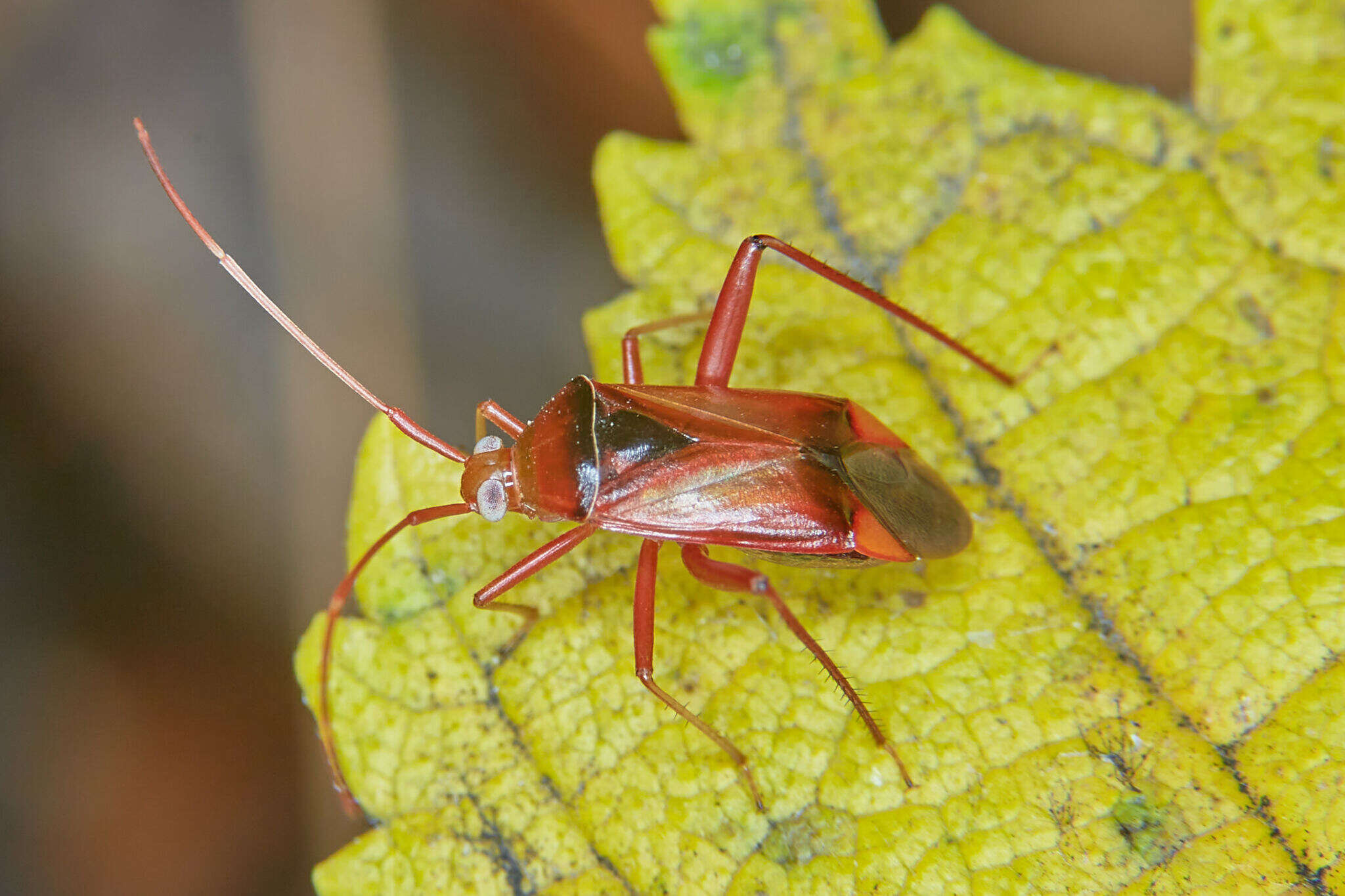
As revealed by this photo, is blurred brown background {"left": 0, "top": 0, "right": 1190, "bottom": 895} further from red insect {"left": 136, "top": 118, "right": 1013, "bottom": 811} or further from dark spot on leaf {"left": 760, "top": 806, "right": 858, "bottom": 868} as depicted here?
dark spot on leaf {"left": 760, "top": 806, "right": 858, "bottom": 868}

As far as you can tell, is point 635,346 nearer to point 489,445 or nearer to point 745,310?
point 745,310

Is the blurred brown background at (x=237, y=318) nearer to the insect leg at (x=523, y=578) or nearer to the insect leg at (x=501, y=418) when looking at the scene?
the insect leg at (x=501, y=418)

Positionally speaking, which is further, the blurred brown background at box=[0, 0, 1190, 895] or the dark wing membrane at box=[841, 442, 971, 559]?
→ the blurred brown background at box=[0, 0, 1190, 895]

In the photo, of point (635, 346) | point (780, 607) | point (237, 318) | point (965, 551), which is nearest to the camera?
point (780, 607)

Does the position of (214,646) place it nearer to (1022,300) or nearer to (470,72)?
(470,72)

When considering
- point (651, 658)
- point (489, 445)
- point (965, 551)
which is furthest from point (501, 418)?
point (965, 551)

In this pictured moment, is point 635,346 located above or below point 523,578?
above

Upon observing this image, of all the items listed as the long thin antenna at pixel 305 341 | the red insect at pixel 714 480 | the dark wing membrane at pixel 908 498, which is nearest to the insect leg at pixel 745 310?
the red insect at pixel 714 480

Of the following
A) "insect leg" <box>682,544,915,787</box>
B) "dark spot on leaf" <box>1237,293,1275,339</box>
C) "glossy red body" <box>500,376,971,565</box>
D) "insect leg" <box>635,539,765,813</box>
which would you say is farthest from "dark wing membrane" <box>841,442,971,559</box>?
"dark spot on leaf" <box>1237,293,1275,339</box>
